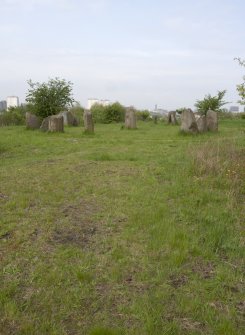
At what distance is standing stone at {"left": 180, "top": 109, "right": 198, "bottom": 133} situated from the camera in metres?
14.2

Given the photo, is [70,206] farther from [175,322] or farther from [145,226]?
[175,322]

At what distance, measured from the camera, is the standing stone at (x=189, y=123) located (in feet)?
46.6

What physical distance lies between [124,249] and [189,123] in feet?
35.4

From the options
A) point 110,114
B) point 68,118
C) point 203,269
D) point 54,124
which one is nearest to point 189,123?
point 54,124

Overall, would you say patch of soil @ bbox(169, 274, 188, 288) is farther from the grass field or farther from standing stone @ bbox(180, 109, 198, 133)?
standing stone @ bbox(180, 109, 198, 133)

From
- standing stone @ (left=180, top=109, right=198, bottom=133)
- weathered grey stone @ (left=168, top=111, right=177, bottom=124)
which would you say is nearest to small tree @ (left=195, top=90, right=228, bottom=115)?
weathered grey stone @ (left=168, top=111, right=177, bottom=124)

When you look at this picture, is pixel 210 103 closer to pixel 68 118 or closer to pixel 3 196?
pixel 68 118

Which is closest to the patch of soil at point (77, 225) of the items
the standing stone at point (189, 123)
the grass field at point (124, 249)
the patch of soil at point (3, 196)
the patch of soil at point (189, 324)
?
the grass field at point (124, 249)

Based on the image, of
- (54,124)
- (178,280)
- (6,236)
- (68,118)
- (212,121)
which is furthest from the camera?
(68,118)

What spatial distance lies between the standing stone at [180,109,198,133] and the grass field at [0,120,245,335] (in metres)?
6.65

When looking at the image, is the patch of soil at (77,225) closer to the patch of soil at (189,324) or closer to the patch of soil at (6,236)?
the patch of soil at (6,236)

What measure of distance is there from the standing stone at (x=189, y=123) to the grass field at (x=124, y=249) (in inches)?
262

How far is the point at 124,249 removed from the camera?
409 centimetres

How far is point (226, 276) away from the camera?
11.5ft
